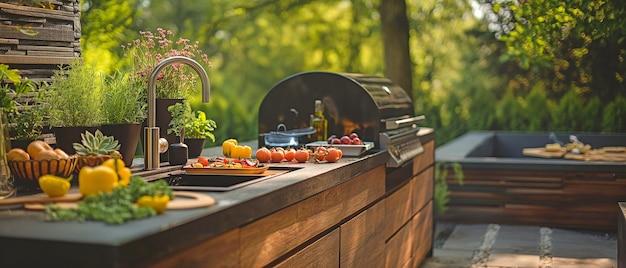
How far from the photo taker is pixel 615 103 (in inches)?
457

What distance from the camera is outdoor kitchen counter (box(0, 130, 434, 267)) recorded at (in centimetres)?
212

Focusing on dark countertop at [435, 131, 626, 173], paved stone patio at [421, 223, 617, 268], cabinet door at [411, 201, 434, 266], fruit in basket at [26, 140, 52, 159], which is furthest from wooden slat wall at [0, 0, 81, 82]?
dark countertop at [435, 131, 626, 173]

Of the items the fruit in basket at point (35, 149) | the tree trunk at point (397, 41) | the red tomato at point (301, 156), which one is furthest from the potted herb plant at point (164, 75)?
the tree trunk at point (397, 41)

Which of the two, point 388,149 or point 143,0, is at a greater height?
point 143,0

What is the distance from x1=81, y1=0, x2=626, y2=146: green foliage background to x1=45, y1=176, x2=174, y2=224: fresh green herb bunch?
2000 millimetres

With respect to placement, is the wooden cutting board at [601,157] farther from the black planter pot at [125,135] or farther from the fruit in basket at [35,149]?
the fruit in basket at [35,149]

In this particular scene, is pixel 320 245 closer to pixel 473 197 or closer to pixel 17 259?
pixel 17 259

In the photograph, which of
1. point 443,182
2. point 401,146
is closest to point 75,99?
point 401,146

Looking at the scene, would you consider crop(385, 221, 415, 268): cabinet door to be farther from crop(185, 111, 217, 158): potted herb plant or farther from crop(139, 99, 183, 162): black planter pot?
crop(139, 99, 183, 162): black planter pot

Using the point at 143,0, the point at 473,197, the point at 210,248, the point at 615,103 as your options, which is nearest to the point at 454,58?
the point at 143,0

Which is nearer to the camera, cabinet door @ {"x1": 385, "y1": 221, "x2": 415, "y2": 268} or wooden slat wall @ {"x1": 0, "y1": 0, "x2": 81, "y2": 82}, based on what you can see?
wooden slat wall @ {"x1": 0, "y1": 0, "x2": 81, "y2": 82}

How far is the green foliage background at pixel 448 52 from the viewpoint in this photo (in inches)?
304

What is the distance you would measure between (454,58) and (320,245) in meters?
20.3

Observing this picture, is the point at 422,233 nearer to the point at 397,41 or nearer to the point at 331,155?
the point at 331,155
